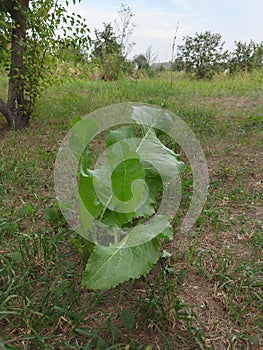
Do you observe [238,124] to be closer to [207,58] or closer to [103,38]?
[207,58]

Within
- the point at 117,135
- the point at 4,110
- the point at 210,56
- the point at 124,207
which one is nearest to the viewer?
the point at 124,207

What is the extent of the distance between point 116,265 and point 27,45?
105 inches

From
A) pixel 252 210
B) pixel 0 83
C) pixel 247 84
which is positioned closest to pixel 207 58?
pixel 247 84

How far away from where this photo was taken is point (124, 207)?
1273 mm

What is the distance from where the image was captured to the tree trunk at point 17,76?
306cm

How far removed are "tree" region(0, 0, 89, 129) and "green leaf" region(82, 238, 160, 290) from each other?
240 centimetres

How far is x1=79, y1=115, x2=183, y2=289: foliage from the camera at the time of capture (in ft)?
3.50

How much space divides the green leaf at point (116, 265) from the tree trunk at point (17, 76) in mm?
2400

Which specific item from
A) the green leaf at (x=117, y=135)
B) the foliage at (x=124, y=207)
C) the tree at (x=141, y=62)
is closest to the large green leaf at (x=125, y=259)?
the foliage at (x=124, y=207)

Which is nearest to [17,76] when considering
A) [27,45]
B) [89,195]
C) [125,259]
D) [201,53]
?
[27,45]

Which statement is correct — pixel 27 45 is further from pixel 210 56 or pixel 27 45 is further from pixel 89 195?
pixel 210 56

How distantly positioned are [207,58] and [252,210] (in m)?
9.84

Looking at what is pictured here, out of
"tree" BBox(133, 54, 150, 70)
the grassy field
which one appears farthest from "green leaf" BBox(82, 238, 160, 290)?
"tree" BBox(133, 54, 150, 70)

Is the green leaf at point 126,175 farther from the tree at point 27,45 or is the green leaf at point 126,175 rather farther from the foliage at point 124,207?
the tree at point 27,45
